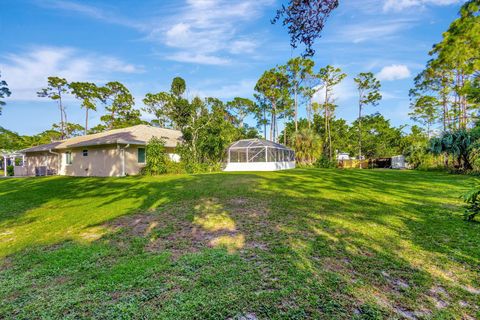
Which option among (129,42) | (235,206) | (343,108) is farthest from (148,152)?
(343,108)

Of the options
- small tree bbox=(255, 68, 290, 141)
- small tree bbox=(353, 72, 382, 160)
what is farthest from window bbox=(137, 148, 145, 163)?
small tree bbox=(353, 72, 382, 160)

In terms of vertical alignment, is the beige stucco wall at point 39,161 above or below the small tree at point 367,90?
below

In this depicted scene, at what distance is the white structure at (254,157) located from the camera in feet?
59.9

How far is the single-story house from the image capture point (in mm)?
14039

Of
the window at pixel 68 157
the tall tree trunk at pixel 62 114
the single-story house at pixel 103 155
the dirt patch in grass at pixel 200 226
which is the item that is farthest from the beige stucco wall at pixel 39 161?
the dirt patch in grass at pixel 200 226

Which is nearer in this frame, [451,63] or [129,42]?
[129,42]

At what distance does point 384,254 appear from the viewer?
2924mm

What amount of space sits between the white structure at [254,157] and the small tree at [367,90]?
15902 millimetres

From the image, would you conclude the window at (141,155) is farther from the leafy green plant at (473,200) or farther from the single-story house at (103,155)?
the leafy green plant at (473,200)

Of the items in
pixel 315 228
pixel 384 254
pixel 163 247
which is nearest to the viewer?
pixel 384 254

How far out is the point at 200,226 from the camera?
421cm

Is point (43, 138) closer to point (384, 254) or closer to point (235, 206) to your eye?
point (235, 206)

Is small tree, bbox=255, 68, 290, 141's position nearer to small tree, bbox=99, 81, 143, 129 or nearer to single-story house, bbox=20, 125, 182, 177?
single-story house, bbox=20, 125, 182, 177

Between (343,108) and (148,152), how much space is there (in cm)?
2691
